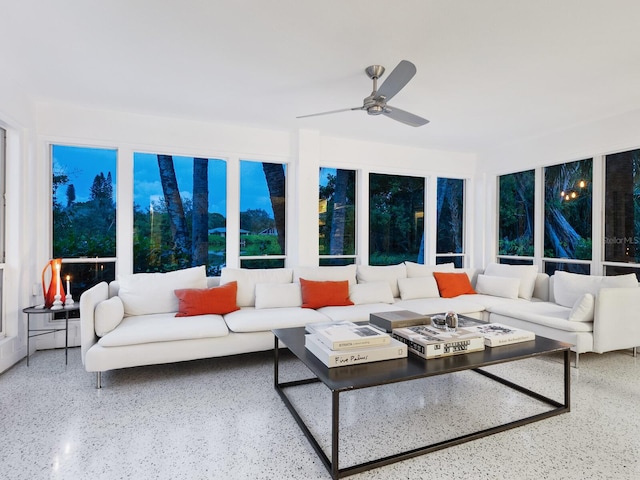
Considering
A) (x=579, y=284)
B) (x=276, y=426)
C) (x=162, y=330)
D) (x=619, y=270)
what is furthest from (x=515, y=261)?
(x=162, y=330)

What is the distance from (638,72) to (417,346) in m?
3.01

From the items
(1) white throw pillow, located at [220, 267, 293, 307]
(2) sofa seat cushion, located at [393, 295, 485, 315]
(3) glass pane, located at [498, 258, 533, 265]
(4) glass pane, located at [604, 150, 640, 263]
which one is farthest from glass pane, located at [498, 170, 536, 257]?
(1) white throw pillow, located at [220, 267, 293, 307]

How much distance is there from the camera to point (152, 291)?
3475 millimetres

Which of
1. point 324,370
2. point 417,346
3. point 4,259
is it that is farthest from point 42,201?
point 417,346

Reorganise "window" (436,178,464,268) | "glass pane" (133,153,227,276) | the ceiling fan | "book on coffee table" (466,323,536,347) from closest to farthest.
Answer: "book on coffee table" (466,323,536,347) → the ceiling fan → "glass pane" (133,153,227,276) → "window" (436,178,464,268)

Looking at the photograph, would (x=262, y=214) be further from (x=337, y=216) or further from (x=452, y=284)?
(x=452, y=284)

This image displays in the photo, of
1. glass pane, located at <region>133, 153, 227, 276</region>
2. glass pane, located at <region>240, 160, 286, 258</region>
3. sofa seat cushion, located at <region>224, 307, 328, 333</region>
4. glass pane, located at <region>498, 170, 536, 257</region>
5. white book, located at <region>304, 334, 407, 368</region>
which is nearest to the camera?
white book, located at <region>304, 334, 407, 368</region>

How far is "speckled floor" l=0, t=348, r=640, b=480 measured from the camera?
1.81 meters

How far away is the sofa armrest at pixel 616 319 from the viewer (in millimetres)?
3236

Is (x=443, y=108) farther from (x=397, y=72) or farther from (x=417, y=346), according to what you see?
(x=417, y=346)

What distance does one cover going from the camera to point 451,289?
14.8 ft

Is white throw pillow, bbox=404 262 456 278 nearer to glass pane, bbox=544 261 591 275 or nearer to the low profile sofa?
the low profile sofa

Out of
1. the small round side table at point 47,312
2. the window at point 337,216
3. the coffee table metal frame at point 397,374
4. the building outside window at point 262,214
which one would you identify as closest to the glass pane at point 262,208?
the building outside window at point 262,214

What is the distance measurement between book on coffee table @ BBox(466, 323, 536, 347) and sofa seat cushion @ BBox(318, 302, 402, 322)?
3.35 ft
